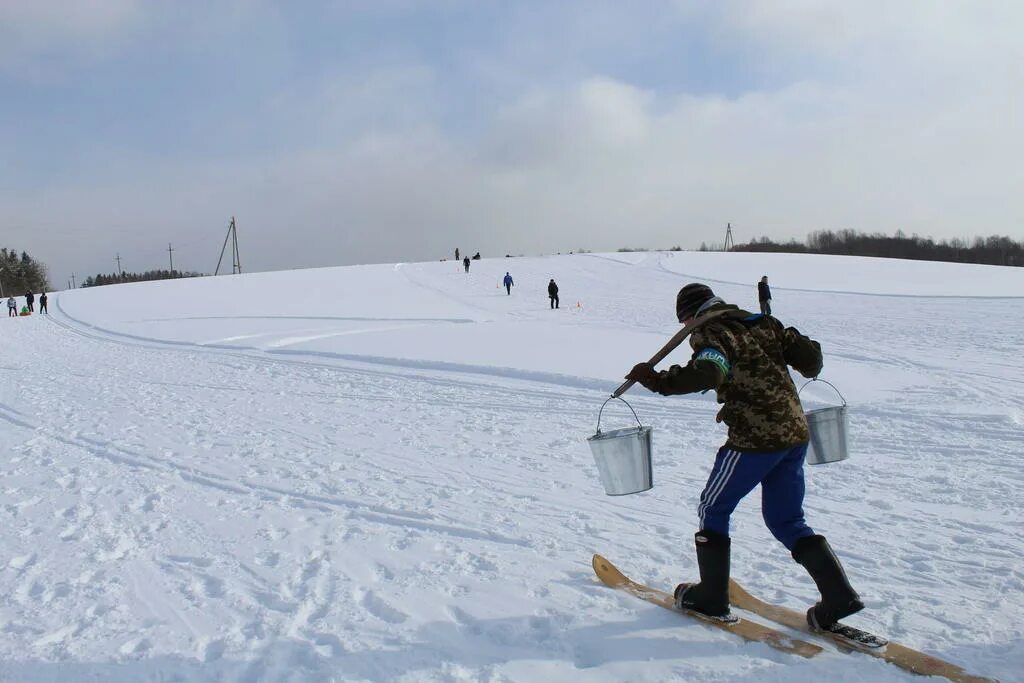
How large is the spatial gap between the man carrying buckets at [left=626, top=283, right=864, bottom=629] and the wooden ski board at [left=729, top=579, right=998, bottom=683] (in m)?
0.13

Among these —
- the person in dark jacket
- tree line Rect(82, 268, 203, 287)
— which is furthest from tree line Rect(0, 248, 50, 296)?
the person in dark jacket

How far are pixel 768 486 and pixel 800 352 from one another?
2.22ft

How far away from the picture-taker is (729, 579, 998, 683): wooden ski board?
3061mm

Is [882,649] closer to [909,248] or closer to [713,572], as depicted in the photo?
[713,572]

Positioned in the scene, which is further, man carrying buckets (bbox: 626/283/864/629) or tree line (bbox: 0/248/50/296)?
tree line (bbox: 0/248/50/296)

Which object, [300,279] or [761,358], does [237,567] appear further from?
[300,279]

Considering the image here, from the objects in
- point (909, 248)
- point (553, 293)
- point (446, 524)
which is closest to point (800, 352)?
point (446, 524)

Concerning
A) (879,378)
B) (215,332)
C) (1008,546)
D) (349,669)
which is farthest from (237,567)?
(215,332)

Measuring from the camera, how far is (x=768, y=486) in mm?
3504

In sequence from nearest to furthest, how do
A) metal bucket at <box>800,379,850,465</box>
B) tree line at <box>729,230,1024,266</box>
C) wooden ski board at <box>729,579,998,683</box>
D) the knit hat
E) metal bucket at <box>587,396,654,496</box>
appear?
wooden ski board at <box>729,579,998,683</box> < the knit hat < metal bucket at <box>587,396,654,496</box> < metal bucket at <box>800,379,850,465</box> < tree line at <box>729,230,1024,266</box>

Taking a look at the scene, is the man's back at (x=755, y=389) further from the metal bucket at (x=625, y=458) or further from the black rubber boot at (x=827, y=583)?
the metal bucket at (x=625, y=458)

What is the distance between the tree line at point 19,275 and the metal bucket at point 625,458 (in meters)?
128

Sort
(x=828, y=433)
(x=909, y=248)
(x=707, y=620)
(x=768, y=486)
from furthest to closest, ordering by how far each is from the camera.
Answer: (x=909, y=248)
(x=828, y=433)
(x=707, y=620)
(x=768, y=486)

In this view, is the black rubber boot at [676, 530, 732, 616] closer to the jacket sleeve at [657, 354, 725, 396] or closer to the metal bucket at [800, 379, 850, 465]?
the jacket sleeve at [657, 354, 725, 396]
